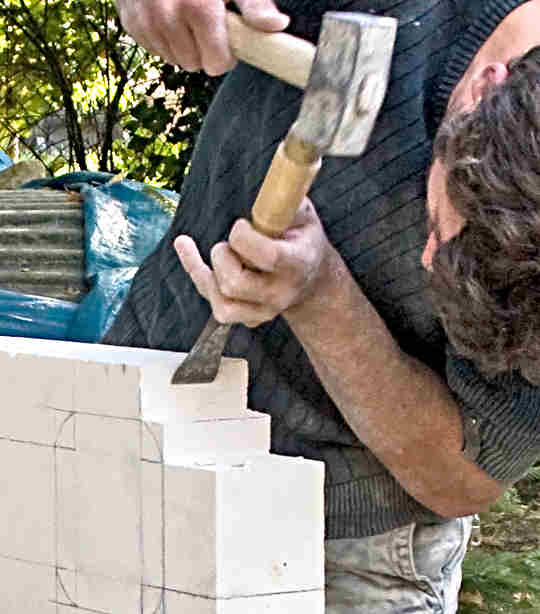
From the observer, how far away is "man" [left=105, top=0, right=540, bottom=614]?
66.9 inches

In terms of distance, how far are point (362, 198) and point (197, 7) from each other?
1.45 feet

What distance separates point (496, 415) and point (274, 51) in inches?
28.5

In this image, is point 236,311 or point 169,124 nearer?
point 236,311

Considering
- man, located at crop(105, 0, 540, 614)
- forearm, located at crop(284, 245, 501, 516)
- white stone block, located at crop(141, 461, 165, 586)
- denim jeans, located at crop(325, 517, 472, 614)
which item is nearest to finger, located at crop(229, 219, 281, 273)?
man, located at crop(105, 0, 540, 614)

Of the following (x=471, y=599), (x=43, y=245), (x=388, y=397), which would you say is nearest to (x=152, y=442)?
(x=388, y=397)

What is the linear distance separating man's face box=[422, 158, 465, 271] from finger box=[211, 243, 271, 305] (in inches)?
9.0

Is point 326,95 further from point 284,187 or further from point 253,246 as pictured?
point 253,246

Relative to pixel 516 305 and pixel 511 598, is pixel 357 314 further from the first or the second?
pixel 511 598

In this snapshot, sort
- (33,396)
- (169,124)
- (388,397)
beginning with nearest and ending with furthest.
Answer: (33,396) < (388,397) < (169,124)

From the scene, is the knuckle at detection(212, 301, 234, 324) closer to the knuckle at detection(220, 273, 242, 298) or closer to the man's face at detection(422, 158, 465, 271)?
the knuckle at detection(220, 273, 242, 298)

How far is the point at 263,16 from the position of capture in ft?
5.61

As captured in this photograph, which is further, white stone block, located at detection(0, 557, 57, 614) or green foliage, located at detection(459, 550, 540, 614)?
green foliage, located at detection(459, 550, 540, 614)

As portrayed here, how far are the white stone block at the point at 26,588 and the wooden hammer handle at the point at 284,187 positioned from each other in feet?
2.01

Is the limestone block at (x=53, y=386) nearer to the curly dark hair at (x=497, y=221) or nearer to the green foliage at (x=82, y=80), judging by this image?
the curly dark hair at (x=497, y=221)
